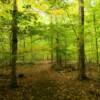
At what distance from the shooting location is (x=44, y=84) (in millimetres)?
13734

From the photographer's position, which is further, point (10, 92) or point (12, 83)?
point (12, 83)

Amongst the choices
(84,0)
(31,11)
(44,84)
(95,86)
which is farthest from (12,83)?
(84,0)

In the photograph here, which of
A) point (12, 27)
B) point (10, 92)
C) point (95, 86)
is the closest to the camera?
point (10, 92)

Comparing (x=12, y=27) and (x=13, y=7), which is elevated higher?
(x=13, y=7)

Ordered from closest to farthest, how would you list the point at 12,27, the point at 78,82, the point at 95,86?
1. the point at 12,27
2. the point at 95,86
3. the point at 78,82

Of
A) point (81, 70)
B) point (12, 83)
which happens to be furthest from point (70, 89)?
point (12, 83)

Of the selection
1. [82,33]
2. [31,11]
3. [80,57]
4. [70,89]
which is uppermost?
[31,11]

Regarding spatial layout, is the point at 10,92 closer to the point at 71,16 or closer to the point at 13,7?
the point at 13,7

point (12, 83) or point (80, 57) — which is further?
point (80, 57)

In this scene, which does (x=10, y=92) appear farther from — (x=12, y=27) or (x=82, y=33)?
(x=82, y=33)

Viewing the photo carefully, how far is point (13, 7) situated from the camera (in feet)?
40.1

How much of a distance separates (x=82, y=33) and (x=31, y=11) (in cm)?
438

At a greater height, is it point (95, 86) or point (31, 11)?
point (31, 11)

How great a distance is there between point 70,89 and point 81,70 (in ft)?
8.79
